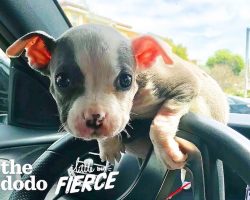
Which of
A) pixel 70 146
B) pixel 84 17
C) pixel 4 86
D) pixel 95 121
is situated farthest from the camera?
pixel 4 86

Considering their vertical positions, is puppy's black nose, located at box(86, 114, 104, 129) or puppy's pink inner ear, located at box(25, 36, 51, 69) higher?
puppy's pink inner ear, located at box(25, 36, 51, 69)

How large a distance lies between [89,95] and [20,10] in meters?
0.47

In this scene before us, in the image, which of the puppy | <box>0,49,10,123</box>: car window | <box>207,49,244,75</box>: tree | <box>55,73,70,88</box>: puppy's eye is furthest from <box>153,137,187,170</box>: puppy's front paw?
<box>0,49,10,123</box>: car window

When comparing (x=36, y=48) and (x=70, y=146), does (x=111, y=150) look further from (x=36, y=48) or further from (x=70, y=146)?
(x=36, y=48)

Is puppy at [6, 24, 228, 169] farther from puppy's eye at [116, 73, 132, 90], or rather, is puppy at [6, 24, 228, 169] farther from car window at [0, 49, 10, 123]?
car window at [0, 49, 10, 123]

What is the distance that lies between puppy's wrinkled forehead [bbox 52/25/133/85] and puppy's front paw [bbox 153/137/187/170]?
3.6 inches

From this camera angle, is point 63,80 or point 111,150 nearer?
point 63,80

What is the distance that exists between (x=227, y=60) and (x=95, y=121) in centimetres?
37

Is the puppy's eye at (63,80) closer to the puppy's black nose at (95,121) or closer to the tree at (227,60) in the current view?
the puppy's black nose at (95,121)

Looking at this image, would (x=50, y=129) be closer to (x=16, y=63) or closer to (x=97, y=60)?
(x=16, y=63)

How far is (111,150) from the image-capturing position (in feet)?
2.19

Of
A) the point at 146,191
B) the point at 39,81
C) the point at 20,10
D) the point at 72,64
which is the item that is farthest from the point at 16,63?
the point at 72,64

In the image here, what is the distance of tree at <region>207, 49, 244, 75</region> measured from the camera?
0.81 meters

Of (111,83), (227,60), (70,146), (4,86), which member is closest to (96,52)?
(111,83)
